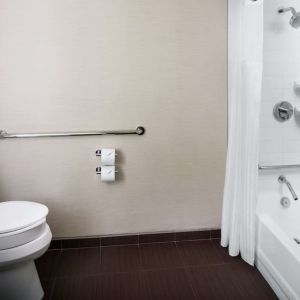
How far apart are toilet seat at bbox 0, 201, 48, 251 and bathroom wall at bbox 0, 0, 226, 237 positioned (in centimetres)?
43

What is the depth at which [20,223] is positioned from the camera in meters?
1.57

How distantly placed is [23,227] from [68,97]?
3.01 ft

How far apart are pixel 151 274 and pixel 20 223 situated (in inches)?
33.9

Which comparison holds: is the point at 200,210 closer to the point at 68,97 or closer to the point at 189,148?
the point at 189,148

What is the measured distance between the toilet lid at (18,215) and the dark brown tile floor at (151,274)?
1.59 ft

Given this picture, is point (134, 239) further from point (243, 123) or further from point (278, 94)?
point (278, 94)

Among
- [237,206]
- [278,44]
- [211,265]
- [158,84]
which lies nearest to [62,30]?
[158,84]

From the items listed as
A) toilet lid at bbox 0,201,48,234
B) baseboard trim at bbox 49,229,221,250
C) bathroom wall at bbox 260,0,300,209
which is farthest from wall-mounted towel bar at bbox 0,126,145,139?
bathroom wall at bbox 260,0,300,209

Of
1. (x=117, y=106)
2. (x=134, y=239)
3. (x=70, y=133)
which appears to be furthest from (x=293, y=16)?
(x=134, y=239)

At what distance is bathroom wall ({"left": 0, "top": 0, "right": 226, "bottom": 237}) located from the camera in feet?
6.68

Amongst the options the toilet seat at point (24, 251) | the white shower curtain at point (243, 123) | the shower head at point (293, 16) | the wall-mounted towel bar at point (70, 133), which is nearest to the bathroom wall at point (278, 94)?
the shower head at point (293, 16)

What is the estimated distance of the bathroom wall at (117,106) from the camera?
2.04 m

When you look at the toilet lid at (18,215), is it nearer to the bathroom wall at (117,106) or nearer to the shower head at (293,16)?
the bathroom wall at (117,106)

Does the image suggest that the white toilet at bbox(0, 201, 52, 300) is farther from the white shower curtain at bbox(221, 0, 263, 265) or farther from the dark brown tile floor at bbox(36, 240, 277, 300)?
the white shower curtain at bbox(221, 0, 263, 265)
